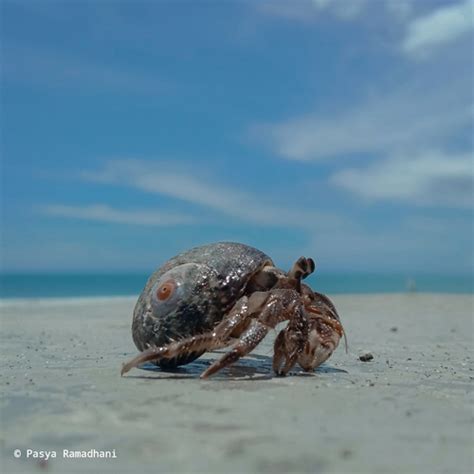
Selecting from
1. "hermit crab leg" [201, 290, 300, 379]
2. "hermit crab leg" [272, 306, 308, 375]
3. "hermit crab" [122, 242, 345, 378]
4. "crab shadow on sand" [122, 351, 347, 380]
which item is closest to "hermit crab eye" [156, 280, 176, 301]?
"hermit crab" [122, 242, 345, 378]

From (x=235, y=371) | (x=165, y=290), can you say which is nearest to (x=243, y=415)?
(x=235, y=371)

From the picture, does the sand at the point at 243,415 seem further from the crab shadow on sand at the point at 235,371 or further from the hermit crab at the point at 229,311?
the hermit crab at the point at 229,311

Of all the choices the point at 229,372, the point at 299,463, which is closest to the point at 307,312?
the point at 229,372

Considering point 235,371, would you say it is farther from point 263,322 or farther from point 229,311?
point 263,322

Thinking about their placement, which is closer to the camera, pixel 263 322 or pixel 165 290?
pixel 263 322

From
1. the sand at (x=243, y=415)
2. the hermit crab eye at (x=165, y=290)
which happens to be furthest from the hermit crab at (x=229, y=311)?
the sand at (x=243, y=415)

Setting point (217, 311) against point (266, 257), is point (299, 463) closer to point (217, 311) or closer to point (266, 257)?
point (217, 311)
